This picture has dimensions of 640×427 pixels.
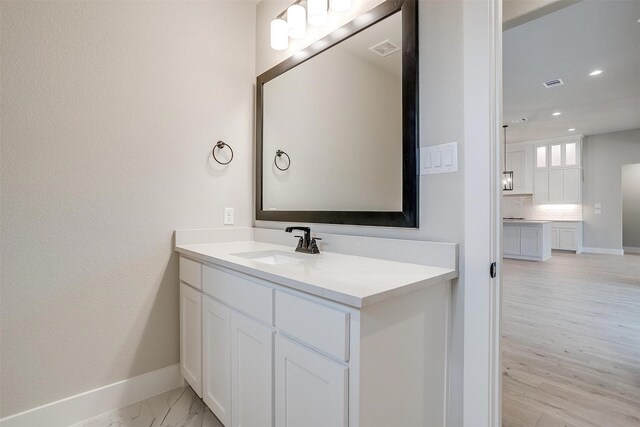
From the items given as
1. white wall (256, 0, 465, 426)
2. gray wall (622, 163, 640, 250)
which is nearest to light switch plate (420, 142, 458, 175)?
white wall (256, 0, 465, 426)

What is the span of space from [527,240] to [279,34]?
639 centimetres

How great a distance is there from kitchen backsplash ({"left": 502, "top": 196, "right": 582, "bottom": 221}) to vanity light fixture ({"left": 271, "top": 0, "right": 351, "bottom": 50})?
683cm

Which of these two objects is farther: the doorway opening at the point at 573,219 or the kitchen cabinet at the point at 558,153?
the kitchen cabinet at the point at 558,153

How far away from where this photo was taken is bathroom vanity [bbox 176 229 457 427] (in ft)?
2.76

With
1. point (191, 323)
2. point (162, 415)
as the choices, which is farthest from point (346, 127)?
point (162, 415)

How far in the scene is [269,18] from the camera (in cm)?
211

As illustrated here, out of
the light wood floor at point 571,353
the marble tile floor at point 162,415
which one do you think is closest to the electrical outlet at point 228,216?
the marble tile floor at point 162,415

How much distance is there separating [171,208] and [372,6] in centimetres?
155

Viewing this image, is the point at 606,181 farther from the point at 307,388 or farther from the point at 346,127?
the point at 307,388

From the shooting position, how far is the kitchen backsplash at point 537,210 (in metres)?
7.25

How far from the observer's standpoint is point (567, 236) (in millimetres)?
7152

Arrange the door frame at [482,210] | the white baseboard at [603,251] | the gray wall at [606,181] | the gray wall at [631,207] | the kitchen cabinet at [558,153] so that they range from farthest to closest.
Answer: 1. the gray wall at [631,207]
2. the kitchen cabinet at [558,153]
3. the white baseboard at [603,251]
4. the gray wall at [606,181]
5. the door frame at [482,210]

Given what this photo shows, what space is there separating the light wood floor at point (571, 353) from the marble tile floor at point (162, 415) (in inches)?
62.2

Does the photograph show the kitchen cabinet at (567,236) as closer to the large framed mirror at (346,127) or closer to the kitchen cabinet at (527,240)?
the kitchen cabinet at (527,240)
